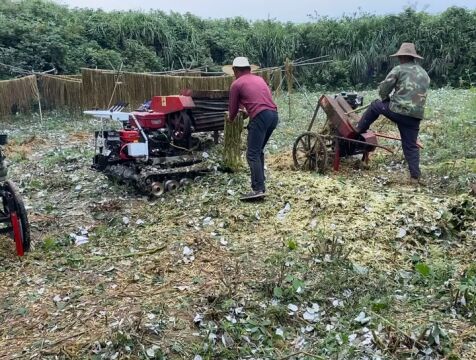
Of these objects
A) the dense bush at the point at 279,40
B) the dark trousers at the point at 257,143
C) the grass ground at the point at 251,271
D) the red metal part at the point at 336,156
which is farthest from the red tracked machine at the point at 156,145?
the dense bush at the point at 279,40

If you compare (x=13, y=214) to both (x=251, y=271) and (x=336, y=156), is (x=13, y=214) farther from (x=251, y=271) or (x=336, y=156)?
(x=336, y=156)

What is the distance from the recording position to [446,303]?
387cm

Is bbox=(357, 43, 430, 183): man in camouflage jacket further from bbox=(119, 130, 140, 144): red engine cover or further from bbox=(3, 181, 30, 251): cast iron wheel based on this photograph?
bbox=(3, 181, 30, 251): cast iron wheel

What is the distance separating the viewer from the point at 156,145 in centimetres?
723

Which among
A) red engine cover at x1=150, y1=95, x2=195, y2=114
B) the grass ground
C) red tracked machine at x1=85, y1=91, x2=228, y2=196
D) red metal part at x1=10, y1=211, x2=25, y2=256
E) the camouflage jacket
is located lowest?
the grass ground

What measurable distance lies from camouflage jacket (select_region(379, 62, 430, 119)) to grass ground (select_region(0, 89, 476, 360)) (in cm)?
88

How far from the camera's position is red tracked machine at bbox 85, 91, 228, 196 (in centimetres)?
664

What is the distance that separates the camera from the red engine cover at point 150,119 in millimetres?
7215

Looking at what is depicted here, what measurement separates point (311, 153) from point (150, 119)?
2151 millimetres

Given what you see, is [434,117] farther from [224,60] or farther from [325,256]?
[224,60]

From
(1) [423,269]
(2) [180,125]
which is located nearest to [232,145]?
(2) [180,125]

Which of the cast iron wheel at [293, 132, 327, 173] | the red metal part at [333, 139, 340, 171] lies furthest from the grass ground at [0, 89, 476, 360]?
the cast iron wheel at [293, 132, 327, 173]

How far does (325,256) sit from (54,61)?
1401 cm

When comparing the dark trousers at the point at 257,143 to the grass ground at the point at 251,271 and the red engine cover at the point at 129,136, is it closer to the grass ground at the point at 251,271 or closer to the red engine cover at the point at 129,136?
the grass ground at the point at 251,271
